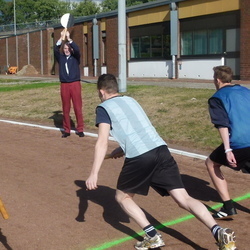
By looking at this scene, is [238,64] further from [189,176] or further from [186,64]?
[189,176]

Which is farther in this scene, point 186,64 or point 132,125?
point 186,64

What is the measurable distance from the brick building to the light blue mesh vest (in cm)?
1994

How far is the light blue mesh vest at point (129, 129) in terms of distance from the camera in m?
4.56

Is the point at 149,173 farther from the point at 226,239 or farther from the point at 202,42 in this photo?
the point at 202,42

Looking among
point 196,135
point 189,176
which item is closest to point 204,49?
point 196,135

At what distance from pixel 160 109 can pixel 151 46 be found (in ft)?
61.6

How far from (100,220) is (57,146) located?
450 cm

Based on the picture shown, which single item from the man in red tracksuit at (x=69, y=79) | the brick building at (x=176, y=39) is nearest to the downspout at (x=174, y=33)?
the brick building at (x=176, y=39)

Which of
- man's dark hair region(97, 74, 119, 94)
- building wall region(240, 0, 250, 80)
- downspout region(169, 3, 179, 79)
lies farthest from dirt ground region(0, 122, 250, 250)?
downspout region(169, 3, 179, 79)

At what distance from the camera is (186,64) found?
90.8ft

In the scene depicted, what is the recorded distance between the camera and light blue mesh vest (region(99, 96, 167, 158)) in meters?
4.56

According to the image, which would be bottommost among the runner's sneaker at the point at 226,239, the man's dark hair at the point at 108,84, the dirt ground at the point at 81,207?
the dirt ground at the point at 81,207

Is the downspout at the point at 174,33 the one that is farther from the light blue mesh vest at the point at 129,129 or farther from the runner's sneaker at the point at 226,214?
the light blue mesh vest at the point at 129,129

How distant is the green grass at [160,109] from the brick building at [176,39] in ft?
30.6
